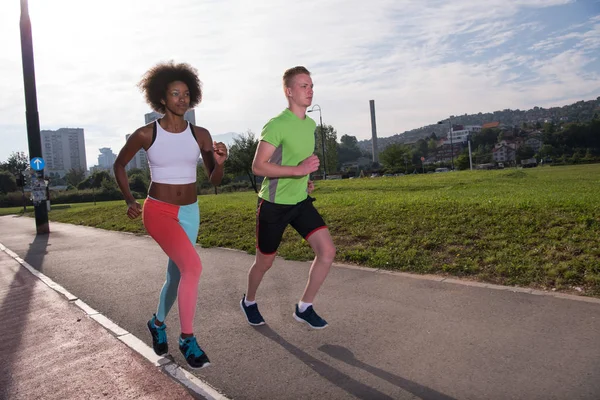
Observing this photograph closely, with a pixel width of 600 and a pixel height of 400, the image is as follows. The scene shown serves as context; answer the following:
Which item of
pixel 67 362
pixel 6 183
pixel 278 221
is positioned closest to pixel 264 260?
pixel 278 221

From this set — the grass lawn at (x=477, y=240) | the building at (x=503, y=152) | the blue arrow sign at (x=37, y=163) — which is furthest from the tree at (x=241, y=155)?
the building at (x=503, y=152)

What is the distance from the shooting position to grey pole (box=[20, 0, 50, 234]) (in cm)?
1495

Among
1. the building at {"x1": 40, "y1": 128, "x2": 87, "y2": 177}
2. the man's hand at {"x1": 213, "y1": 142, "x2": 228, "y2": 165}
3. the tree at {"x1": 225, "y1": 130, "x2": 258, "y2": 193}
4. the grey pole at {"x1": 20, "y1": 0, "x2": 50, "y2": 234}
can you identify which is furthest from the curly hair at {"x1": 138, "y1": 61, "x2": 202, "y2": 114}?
the building at {"x1": 40, "y1": 128, "x2": 87, "y2": 177}

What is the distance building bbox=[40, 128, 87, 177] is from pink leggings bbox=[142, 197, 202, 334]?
7615 inches

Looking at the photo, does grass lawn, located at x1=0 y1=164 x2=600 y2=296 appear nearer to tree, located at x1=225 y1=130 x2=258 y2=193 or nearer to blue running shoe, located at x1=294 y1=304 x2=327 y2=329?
blue running shoe, located at x1=294 y1=304 x2=327 y2=329

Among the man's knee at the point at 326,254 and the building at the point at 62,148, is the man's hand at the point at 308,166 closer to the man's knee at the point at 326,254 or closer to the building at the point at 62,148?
the man's knee at the point at 326,254

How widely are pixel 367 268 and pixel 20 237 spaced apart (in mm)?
12758

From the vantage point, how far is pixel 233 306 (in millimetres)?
5227

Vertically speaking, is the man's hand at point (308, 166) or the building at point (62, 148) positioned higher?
the building at point (62, 148)

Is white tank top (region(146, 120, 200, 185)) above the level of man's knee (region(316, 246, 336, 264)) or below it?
above

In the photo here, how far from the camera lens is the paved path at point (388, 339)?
3.07m

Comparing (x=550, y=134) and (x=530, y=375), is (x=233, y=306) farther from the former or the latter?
(x=550, y=134)

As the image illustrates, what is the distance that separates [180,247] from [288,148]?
1152mm

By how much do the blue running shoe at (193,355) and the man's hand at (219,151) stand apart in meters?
1.30
